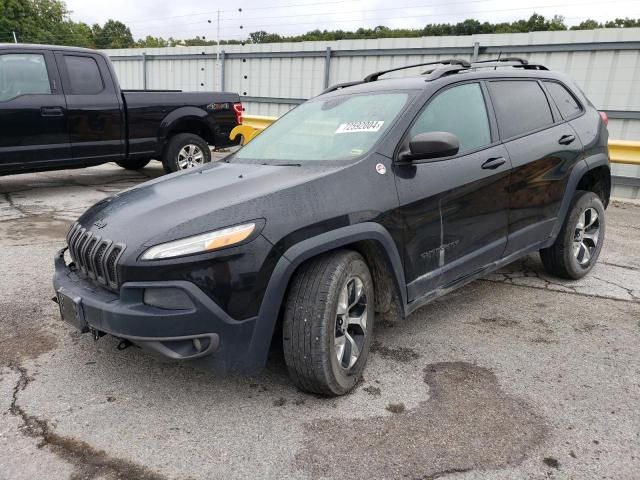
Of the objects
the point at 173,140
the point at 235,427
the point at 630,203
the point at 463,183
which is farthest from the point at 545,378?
the point at 173,140

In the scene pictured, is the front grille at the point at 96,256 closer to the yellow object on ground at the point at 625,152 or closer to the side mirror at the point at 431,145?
the side mirror at the point at 431,145

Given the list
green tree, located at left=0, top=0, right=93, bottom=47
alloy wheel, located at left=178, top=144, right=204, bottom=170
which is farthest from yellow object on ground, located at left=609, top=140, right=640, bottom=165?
green tree, located at left=0, top=0, right=93, bottom=47

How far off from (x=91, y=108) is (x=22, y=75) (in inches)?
34.7

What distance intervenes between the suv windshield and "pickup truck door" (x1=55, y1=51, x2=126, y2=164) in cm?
435

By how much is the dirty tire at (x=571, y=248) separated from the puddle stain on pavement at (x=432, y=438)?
195cm

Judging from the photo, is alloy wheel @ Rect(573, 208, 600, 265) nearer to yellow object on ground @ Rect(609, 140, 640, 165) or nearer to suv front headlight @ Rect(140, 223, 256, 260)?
suv front headlight @ Rect(140, 223, 256, 260)

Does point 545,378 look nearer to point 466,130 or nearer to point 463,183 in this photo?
point 463,183

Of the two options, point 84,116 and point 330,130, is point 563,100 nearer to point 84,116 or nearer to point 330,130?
point 330,130

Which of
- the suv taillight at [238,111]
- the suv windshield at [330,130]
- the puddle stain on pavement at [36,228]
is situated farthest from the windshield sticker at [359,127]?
the suv taillight at [238,111]

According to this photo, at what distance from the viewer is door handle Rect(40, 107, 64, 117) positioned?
6730 millimetres

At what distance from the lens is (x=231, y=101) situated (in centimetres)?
887

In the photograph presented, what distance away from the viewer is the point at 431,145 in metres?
2.84

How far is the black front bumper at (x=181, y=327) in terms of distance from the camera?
2275 millimetres

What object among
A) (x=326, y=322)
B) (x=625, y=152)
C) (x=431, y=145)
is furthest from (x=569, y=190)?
(x=625, y=152)
